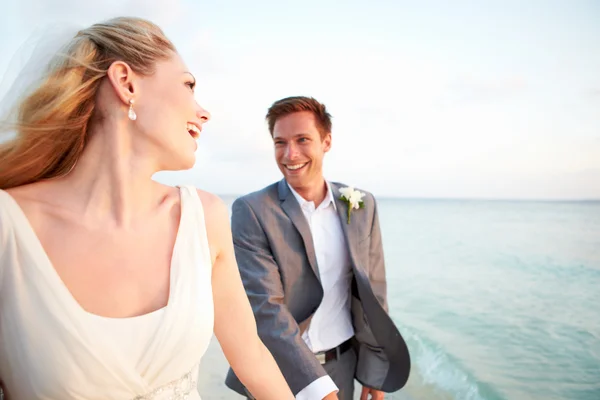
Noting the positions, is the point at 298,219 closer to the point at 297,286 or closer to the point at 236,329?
the point at 297,286

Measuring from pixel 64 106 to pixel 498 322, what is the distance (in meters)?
8.88

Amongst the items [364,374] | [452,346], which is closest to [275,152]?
[364,374]

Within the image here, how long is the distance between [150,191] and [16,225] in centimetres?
40

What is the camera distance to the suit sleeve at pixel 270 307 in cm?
238

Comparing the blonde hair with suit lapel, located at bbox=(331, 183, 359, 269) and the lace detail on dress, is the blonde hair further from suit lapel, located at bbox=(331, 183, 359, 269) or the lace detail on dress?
suit lapel, located at bbox=(331, 183, 359, 269)

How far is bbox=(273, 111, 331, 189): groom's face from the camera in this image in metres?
2.92

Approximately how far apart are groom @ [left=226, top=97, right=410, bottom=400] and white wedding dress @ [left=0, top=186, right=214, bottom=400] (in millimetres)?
1230

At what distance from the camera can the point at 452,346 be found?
283 inches

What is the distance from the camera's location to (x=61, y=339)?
1.13m

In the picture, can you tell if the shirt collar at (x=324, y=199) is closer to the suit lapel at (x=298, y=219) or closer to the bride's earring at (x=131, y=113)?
the suit lapel at (x=298, y=219)

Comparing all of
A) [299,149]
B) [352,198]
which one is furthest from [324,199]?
[299,149]

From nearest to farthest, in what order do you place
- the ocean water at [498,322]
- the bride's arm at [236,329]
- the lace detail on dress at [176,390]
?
the lace detail on dress at [176,390] → the bride's arm at [236,329] → the ocean water at [498,322]

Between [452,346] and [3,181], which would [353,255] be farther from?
[452,346]

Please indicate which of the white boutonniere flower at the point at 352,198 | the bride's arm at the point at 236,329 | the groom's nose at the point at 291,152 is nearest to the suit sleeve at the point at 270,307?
the groom's nose at the point at 291,152
